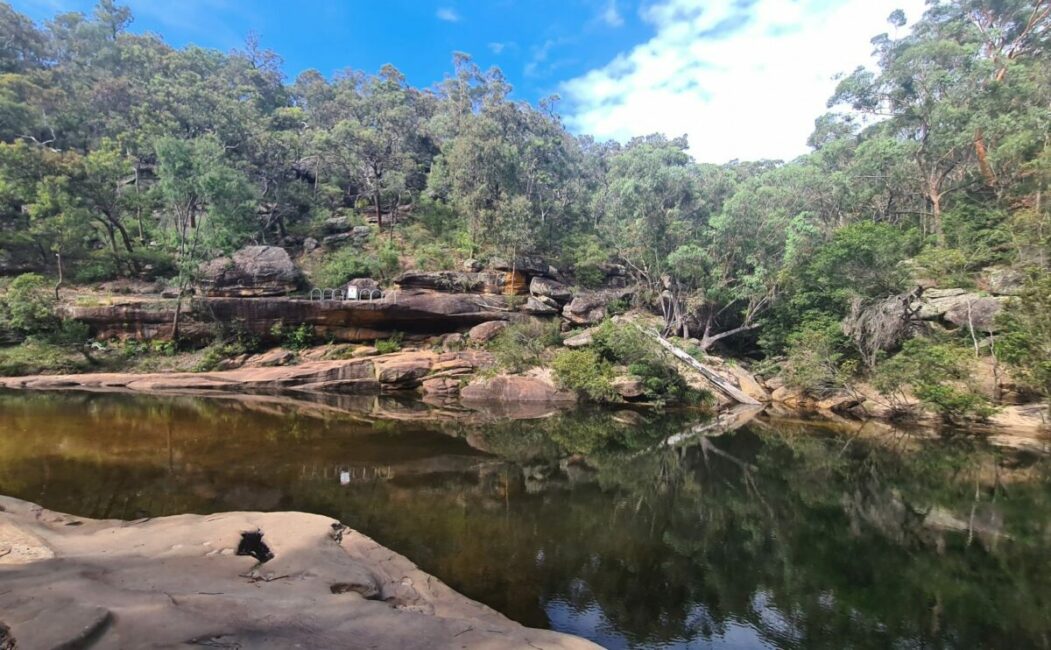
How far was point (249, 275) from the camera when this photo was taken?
25.0 metres

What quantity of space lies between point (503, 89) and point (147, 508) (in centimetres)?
3863

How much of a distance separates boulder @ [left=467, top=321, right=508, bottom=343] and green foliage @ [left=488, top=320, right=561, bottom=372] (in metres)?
0.29

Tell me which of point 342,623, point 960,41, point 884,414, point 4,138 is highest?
point 960,41

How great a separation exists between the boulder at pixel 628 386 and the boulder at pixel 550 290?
314 inches

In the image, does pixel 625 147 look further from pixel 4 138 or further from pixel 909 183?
pixel 4 138

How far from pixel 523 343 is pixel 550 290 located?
Result: 187 inches

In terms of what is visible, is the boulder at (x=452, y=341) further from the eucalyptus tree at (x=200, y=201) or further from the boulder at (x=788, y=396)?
the boulder at (x=788, y=396)

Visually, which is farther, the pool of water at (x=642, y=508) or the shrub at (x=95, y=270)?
the shrub at (x=95, y=270)

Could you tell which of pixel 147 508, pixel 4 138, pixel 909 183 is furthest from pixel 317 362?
pixel 909 183

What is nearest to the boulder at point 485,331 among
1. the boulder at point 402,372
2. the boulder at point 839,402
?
the boulder at point 402,372

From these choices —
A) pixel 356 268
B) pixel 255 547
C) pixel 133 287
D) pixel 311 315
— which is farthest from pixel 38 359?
pixel 255 547

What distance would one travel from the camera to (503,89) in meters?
39.1

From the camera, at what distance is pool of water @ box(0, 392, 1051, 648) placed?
580cm

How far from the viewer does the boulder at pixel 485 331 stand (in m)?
25.4
